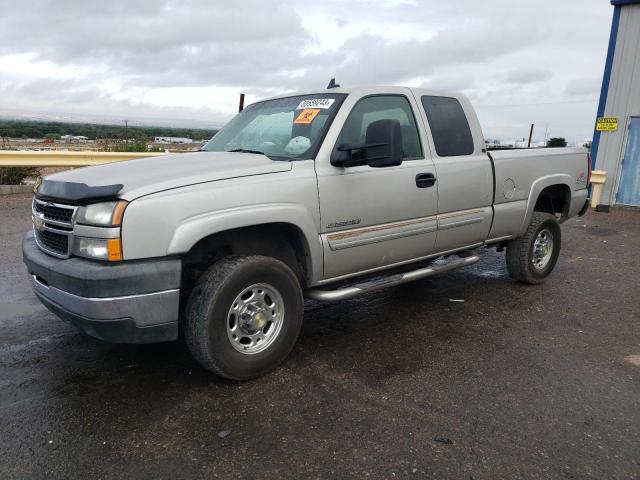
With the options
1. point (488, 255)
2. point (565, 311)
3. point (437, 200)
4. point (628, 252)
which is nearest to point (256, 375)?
point (437, 200)

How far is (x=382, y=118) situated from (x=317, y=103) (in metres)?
0.58

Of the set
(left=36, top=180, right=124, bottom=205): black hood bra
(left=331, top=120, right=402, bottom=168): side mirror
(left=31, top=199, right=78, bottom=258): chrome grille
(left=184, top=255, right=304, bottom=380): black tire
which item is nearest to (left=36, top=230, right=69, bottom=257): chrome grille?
(left=31, top=199, right=78, bottom=258): chrome grille

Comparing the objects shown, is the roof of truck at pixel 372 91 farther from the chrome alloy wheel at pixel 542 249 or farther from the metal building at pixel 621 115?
the metal building at pixel 621 115

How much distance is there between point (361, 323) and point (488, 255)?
12.0 feet

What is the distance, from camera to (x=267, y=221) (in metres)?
3.25

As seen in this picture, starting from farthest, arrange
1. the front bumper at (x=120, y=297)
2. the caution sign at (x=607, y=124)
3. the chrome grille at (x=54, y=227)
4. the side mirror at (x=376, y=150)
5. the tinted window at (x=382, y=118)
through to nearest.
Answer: the caution sign at (x=607, y=124) < the tinted window at (x=382, y=118) < the side mirror at (x=376, y=150) < the chrome grille at (x=54, y=227) < the front bumper at (x=120, y=297)

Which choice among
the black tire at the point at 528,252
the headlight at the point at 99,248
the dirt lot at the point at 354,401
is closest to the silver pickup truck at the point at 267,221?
the headlight at the point at 99,248

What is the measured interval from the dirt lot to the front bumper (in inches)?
19.1

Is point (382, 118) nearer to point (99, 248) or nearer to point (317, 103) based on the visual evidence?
point (317, 103)

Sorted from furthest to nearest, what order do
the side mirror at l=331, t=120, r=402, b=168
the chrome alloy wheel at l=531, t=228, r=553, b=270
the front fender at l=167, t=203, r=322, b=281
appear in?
the chrome alloy wheel at l=531, t=228, r=553, b=270
the side mirror at l=331, t=120, r=402, b=168
the front fender at l=167, t=203, r=322, b=281

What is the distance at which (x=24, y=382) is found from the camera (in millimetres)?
3307

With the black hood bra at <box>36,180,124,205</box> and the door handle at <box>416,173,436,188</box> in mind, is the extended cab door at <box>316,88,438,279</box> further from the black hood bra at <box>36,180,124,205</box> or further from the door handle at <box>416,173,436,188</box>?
the black hood bra at <box>36,180,124,205</box>

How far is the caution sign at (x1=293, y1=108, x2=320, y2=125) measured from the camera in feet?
12.9

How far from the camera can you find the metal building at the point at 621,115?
467 inches
